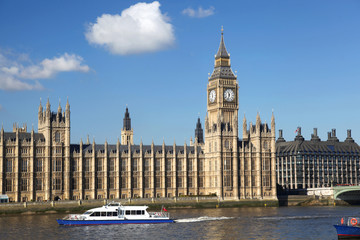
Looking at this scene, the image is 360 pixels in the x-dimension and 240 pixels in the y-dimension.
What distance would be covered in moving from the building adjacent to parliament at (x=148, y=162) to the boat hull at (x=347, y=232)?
68.3 meters

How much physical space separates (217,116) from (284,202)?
27245 mm

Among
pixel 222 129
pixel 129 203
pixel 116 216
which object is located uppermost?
pixel 222 129

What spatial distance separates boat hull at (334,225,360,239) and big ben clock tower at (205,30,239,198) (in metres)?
68.2

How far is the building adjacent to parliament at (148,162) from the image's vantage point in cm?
13588

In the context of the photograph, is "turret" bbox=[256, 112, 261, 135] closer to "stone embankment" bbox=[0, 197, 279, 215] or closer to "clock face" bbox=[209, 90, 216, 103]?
"clock face" bbox=[209, 90, 216, 103]

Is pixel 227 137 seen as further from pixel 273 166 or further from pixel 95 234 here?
pixel 95 234

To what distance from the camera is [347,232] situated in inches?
3295

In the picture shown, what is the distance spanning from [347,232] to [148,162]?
2881 inches

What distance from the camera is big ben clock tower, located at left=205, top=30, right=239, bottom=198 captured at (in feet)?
503

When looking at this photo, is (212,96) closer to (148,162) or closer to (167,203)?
(148,162)

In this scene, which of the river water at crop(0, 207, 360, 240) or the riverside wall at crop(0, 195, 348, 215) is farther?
the riverside wall at crop(0, 195, 348, 215)

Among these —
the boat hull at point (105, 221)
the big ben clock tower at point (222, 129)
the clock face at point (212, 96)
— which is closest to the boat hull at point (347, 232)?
the boat hull at point (105, 221)

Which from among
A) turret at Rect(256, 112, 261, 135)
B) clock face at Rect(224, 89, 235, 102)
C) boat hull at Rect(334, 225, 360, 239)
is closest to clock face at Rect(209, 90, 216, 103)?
clock face at Rect(224, 89, 235, 102)

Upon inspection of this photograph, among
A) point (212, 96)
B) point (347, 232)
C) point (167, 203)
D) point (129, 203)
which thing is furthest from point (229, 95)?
point (347, 232)
